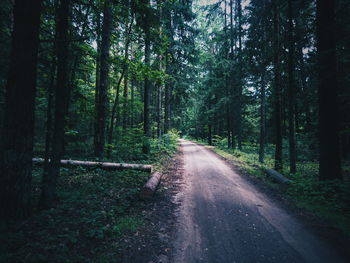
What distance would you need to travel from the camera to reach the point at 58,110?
14.5ft

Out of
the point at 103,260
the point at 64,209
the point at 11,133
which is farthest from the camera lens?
the point at 64,209

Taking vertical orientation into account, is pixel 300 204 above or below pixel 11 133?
below

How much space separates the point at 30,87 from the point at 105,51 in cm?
688

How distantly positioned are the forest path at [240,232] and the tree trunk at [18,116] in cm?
380

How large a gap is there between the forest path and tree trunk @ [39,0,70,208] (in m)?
3.64

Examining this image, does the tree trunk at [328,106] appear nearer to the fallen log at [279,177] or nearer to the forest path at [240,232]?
the fallen log at [279,177]

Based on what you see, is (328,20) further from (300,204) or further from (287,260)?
(287,260)

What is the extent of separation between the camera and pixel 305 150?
15.9m

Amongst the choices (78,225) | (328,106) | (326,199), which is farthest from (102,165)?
(328,106)

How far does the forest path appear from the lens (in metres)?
3.36

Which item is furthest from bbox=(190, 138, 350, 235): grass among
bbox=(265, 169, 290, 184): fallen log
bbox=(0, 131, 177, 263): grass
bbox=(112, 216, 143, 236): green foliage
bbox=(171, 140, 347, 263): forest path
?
bbox=(0, 131, 177, 263): grass

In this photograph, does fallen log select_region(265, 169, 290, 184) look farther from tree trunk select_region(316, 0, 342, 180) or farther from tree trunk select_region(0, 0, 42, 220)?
tree trunk select_region(0, 0, 42, 220)

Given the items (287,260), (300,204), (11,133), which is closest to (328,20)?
(300,204)

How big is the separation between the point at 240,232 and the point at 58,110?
582 cm
